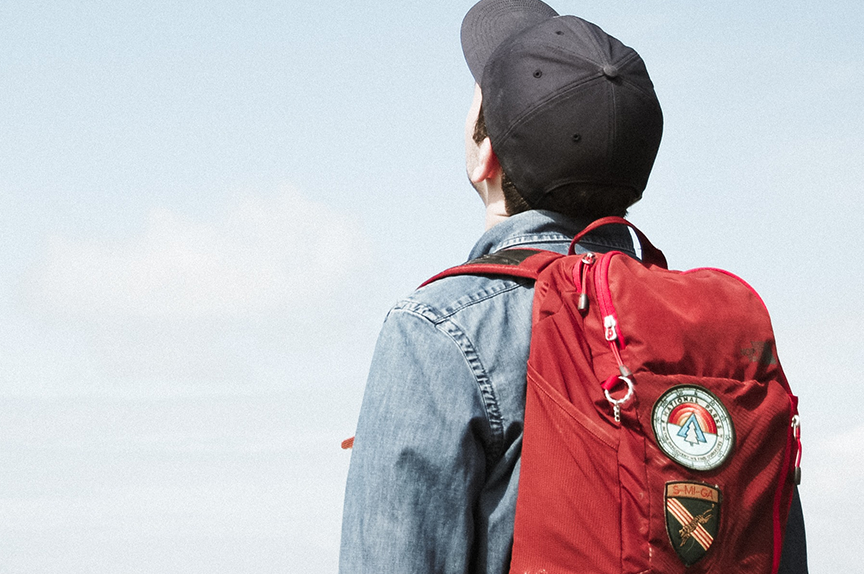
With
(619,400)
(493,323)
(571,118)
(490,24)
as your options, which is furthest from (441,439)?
(490,24)

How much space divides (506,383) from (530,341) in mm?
142

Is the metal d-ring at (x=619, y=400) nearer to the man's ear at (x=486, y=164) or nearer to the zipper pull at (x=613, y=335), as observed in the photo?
the zipper pull at (x=613, y=335)

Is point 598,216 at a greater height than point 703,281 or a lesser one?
greater

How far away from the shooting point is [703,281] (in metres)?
2.76

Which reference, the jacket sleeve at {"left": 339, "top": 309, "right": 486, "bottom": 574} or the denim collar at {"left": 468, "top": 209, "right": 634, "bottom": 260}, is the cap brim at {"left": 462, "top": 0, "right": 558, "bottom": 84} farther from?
the jacket sleeve at {"left": 339, "top": 309, "right": 486, "bottom": 574}

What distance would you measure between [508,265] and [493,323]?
19 cm

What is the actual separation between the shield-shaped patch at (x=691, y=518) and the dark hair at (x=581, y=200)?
88 cm

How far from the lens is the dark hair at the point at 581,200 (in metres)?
2.93

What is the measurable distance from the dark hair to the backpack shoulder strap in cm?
19

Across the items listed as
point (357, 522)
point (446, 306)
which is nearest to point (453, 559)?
point (357, 522)

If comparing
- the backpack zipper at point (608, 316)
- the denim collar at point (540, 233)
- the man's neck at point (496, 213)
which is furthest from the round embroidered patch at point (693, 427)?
the man's neck at point (496, 213)

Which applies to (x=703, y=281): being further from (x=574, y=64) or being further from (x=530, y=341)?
(x=574, y=64)

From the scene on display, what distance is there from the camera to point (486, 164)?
304 cm

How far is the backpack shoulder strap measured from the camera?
8.93 ft
